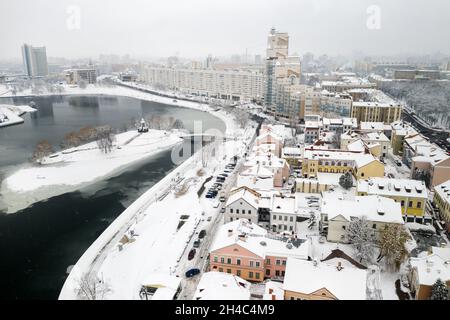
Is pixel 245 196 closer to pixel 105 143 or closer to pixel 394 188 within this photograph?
pixel 394 188

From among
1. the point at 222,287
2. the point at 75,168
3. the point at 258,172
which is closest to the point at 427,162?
the point at 258,172

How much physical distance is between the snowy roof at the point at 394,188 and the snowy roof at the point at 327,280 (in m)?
2.06

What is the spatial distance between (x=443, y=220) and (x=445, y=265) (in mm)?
1755

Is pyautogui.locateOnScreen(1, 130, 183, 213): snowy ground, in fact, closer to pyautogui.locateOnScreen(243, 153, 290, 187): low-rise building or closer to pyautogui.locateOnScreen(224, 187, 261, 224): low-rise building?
pyautogui.locateOnScreen(243, 153, 290, 187): low-rise building

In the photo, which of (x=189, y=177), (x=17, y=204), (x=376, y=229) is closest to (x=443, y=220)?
(x=376, y=229)

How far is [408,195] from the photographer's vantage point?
4.22 meters

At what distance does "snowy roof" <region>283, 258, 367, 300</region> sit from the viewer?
2344 mm

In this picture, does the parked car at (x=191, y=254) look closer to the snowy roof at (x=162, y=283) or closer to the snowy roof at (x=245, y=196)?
the snowy roof at (x=162, y=283)

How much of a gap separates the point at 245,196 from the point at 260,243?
948 millimetres

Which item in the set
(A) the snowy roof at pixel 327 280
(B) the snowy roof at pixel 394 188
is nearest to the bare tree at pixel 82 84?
(B) the snowy roof at pixel 394 188

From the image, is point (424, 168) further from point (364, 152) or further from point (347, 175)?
point (347, 175)

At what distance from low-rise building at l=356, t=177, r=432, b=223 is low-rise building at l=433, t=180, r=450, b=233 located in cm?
18

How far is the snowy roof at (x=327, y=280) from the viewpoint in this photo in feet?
7.69
